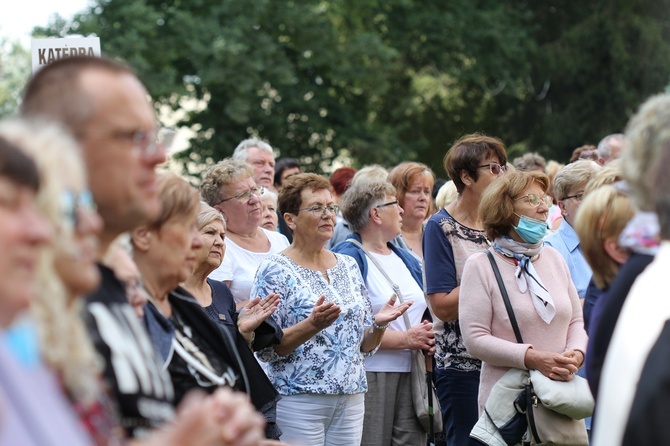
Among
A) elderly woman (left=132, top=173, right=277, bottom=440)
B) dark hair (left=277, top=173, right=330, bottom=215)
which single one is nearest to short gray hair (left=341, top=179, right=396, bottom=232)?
dark hair (left=277, top=173, right=330, bottom=215)

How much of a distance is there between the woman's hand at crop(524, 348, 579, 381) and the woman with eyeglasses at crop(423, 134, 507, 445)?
77 centimetres

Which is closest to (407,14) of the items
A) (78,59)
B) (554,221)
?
(554,221)

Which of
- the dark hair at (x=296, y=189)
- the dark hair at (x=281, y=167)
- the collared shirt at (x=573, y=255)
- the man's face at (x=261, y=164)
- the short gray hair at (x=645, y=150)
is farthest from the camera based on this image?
the dark hair at (x=281, y=167)

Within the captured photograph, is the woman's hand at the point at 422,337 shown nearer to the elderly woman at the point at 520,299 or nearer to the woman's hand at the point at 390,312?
the woman's hand at the point at 390,312

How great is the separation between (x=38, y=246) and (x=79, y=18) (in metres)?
18.9

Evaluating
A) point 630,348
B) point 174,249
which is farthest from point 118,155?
point 630,348

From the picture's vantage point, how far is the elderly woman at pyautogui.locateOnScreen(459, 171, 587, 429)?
5539 mm

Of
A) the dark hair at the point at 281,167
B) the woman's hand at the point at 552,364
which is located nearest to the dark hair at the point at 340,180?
the dark hair at the point at 281,167

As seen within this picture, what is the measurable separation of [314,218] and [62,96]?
3904 mm

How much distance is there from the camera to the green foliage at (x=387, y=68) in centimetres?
2030

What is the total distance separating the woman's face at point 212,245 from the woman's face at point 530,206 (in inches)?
66.0

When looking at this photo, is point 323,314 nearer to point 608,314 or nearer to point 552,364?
point 552,364

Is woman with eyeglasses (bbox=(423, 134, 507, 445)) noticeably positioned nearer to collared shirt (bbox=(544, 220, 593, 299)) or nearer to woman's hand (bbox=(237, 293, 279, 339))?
collared shirt (bbox=(544, 220, 593, 299))

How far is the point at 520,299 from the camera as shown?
570 centimetres
